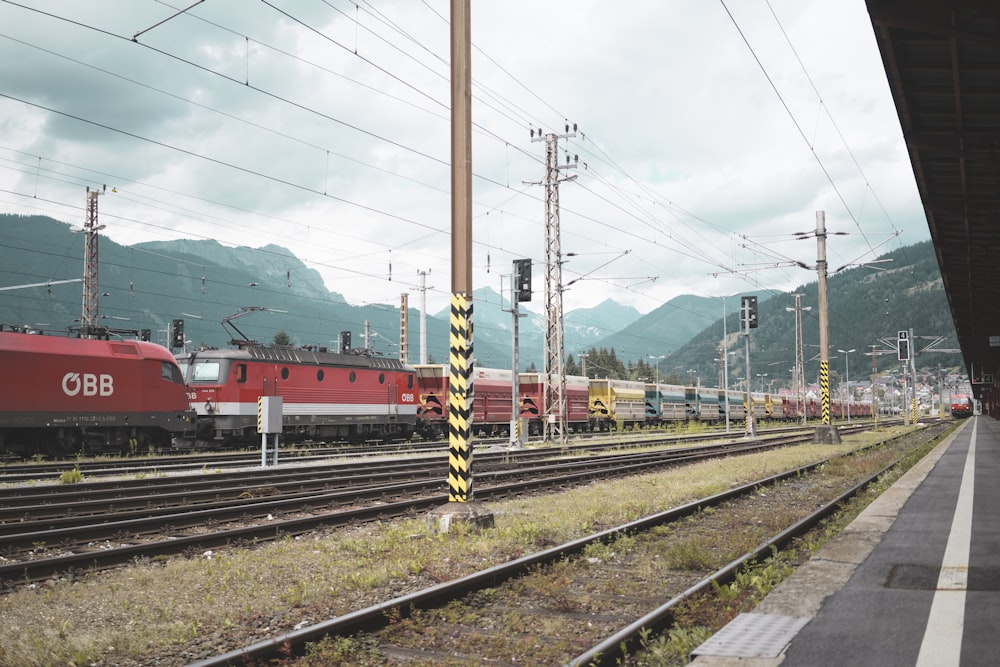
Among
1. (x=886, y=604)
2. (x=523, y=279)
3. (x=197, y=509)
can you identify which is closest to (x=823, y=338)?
(x=523, y=279)

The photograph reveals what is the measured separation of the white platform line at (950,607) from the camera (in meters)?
5.27

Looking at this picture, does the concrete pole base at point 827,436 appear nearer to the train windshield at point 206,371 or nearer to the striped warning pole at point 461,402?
the train windshield at point 206,371

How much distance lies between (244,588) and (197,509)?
19.7 ft

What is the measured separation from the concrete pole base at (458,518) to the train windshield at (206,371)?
18.9 meters

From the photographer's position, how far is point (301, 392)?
3069 cm

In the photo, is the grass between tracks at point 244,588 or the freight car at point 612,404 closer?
the grass between tracks at point 244,588

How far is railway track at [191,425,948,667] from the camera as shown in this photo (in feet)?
18.5

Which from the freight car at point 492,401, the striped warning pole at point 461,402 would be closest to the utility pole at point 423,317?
the freight car at point 492,401

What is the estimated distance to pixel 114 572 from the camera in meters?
8.93

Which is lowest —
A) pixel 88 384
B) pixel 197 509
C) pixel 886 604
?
pixel 197 509

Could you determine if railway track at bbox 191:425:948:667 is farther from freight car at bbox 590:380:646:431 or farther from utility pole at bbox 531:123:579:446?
freight car at bbox 590:380:646:431

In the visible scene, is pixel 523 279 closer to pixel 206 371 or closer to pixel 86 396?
pixel 206 371

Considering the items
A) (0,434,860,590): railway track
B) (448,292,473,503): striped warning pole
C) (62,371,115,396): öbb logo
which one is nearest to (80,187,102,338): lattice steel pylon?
(62,371,115,396): öbb logo

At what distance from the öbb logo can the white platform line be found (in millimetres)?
21567
